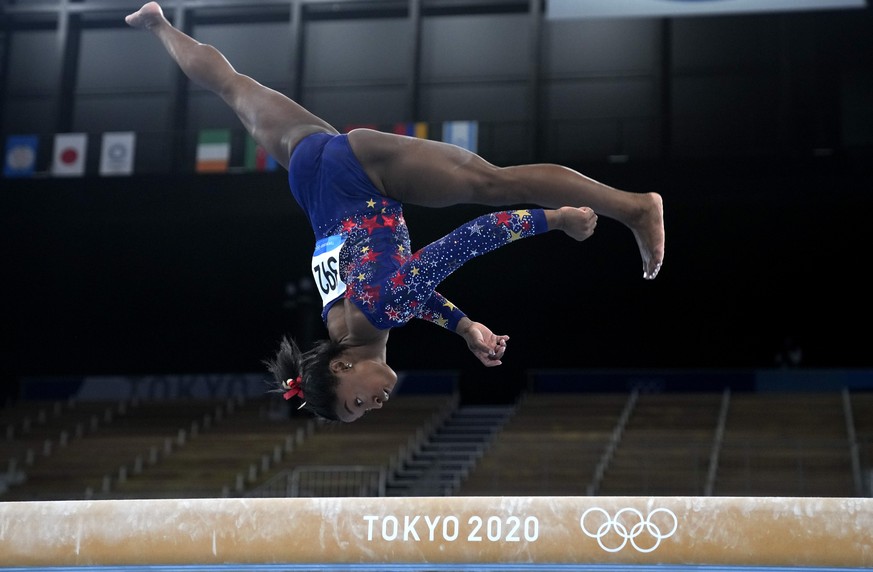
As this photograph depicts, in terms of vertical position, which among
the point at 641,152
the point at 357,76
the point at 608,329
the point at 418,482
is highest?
the point at 357,76

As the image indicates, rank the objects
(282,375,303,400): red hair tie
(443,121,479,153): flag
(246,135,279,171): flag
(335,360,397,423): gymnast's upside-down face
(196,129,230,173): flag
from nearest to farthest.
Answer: (335,360,397,423): gymnast's upside-down face
(282,375,303,400): red hair tie
(443,121,479,153): flag
(246,135,279,171): flag
(196,129,230,173): flag

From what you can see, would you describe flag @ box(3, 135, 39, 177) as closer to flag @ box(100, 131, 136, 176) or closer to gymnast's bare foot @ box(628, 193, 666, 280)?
flag @ box(100, 131, 136, 176)

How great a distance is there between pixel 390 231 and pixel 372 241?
0.10 metres

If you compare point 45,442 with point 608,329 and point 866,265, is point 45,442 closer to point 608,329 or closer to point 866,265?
point 608,329

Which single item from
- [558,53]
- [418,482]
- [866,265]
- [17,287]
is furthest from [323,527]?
[17,287]

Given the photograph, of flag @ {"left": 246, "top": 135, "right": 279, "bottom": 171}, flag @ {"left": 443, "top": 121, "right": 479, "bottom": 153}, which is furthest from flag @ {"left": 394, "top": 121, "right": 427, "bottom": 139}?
flag @ {"left": 246, "top": 135, "right": 279, "bottom": 171}

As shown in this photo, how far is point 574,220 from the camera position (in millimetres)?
3971

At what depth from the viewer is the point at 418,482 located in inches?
476

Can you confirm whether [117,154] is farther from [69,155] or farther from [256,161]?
[256,161]

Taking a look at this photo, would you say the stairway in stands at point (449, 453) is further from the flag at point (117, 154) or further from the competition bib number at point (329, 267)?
the competition bib number at point (329, 267)

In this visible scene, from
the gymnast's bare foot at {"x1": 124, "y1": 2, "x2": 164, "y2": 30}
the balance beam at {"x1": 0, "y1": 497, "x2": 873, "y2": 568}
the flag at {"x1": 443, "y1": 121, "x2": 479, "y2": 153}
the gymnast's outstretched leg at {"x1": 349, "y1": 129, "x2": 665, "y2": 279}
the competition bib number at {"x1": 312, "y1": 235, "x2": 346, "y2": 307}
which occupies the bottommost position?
the balance beam at {"x1": 0, "y1": 497, "x2": 873, "y2": 568}

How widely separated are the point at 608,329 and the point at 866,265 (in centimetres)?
389

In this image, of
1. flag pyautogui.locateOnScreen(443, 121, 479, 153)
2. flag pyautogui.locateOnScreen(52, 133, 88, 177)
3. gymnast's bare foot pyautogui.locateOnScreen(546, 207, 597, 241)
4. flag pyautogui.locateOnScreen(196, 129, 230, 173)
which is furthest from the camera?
flag pyautogui.locateOnScreen(52, 133, 88, 177)

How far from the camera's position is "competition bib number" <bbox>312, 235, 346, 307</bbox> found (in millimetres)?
4160
